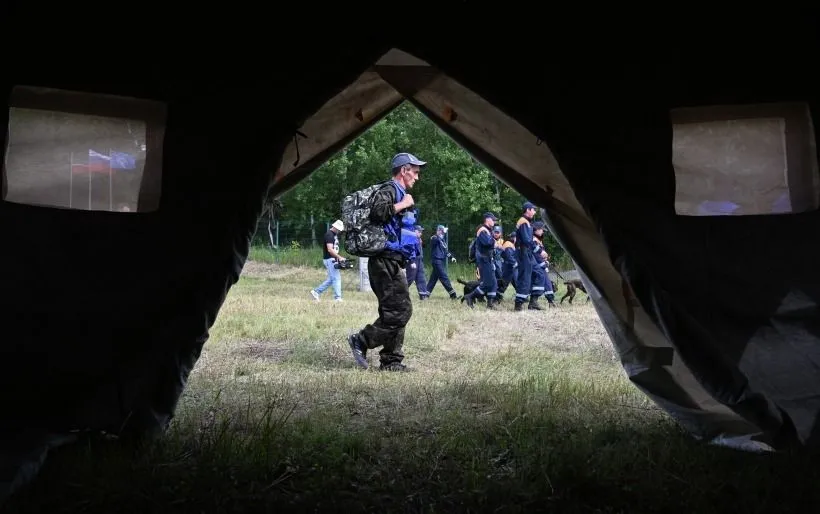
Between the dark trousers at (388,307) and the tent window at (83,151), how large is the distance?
3.31 metres

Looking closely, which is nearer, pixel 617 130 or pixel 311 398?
pixel 617 130

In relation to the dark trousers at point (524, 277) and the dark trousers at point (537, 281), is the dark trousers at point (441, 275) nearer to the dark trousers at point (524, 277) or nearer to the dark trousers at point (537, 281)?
the dark trousers at point (537, 281)

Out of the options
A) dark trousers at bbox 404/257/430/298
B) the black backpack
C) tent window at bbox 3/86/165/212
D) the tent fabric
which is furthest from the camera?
dark trousers at bbox 404/257/430/298

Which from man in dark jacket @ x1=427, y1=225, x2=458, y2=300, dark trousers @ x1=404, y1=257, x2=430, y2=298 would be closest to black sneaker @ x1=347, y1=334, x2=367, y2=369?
dark trousers @ x1=404, y1=257, x2=430, y2=298

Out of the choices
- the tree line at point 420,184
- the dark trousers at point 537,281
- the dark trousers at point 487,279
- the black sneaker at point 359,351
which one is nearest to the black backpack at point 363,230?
the black sneaker at point 359,351

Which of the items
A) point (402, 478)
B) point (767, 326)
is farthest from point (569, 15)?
point (402, 478)

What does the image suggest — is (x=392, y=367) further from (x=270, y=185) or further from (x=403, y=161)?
(x=270, y=185)

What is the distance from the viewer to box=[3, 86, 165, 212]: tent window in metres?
3.60

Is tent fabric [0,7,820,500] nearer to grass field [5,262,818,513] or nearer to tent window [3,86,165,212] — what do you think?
tent window [3,86,165,212]

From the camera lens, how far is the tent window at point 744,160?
391 cm

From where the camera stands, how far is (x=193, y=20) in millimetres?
3619

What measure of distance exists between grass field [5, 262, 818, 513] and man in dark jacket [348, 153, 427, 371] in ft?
0.95

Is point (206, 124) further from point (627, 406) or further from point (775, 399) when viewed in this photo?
point (627, 406)

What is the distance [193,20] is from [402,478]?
7.78 feet
